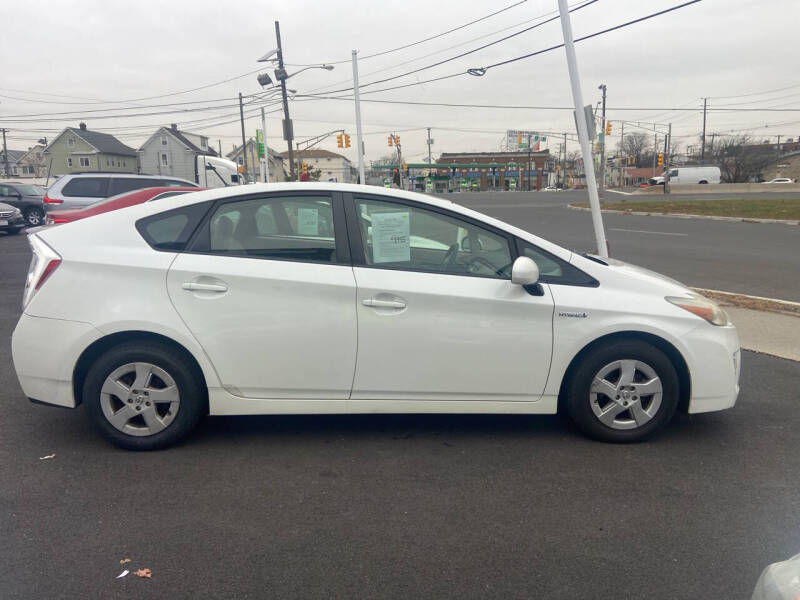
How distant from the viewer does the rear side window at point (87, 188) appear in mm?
15406

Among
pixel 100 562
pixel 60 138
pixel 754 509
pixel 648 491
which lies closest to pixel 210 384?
pixel 100 562

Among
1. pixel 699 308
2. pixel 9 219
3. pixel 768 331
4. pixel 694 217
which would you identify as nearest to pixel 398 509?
pixel 699 308

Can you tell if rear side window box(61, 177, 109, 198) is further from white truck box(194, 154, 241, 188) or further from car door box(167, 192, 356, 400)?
car door box(167, 192, 356, 400)

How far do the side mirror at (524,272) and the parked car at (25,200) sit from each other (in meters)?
23.3

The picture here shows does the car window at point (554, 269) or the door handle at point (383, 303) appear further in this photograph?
the car window at point (554, 269)

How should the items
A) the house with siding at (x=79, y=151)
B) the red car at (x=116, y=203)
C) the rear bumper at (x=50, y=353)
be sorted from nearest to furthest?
the rear bumper at (x=50, y=353) < the red car at (x=116, y=203) < the house with siding at (x=79, y=151)

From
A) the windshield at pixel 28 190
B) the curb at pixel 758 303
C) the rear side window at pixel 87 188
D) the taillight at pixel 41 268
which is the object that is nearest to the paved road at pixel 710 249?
the curb at pixel 758 303

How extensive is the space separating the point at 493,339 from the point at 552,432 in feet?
2.96

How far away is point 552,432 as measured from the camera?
423 cm

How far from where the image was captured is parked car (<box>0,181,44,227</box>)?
22469mm

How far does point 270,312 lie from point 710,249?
13.5 metres

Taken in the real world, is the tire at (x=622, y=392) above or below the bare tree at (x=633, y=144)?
below

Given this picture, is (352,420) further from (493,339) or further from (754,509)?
(754,509)

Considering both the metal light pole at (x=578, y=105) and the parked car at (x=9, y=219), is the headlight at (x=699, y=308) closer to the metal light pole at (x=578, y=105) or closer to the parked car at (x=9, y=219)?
the metal light pole at (x=578, y=105)
